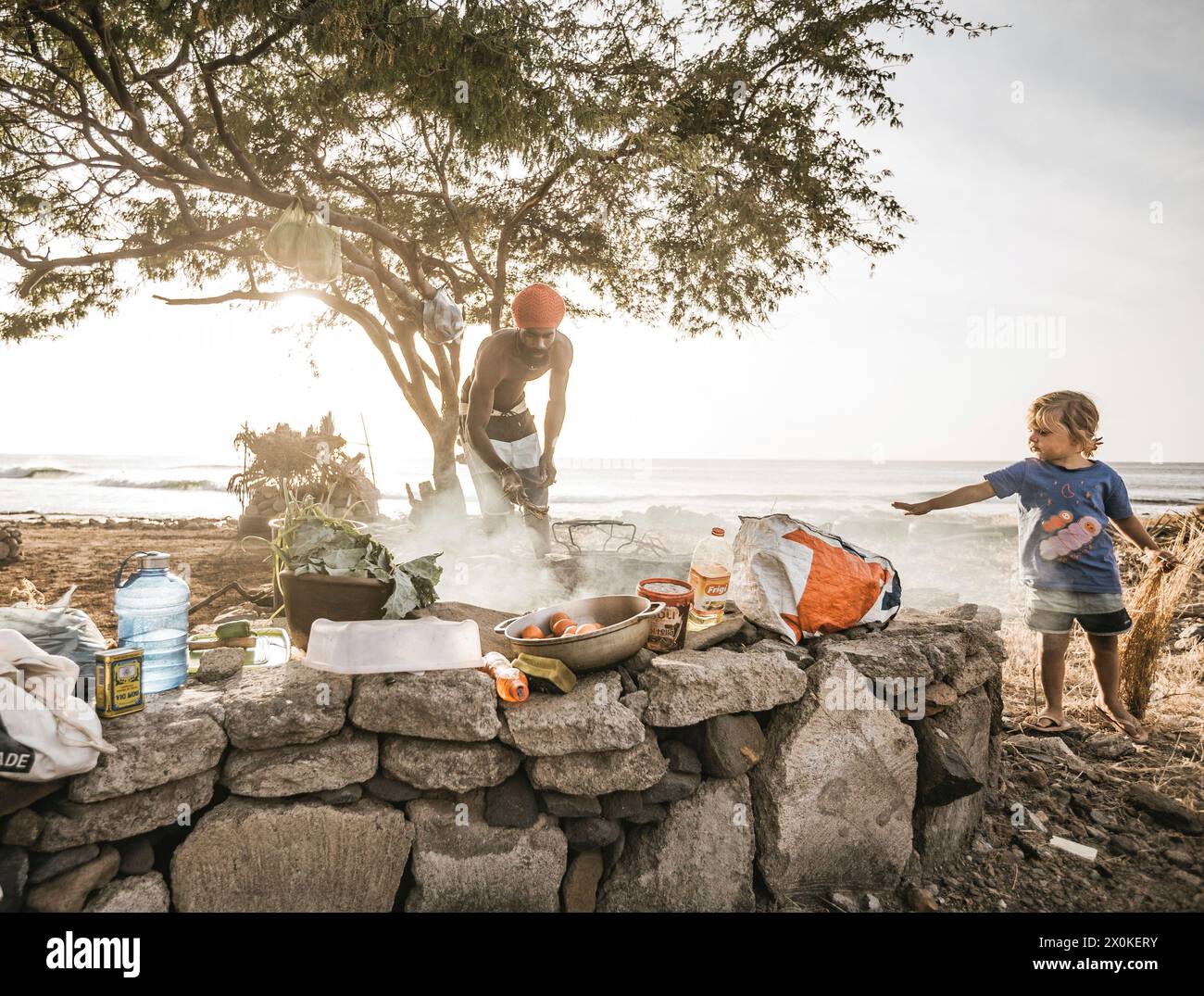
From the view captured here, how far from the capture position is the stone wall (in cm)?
225

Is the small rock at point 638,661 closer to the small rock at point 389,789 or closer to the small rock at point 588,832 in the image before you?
the small rock at point 588,832

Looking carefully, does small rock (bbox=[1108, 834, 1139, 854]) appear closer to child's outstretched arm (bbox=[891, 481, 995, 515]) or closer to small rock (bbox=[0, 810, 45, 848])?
child's outstretched arm (bbox=[891, 481, 995, 515])

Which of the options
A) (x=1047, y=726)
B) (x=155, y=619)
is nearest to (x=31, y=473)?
(x=155, y=619)

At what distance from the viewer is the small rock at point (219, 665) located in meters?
2.67

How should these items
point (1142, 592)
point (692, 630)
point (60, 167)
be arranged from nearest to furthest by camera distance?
1. point (692, 630)
2. point (1142, 592)
3. point (60, 167)

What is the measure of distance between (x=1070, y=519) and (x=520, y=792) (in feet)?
10.4

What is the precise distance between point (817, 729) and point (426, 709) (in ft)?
5.40

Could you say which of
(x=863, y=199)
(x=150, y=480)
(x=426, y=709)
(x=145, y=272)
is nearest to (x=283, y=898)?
(x=426, y=709)

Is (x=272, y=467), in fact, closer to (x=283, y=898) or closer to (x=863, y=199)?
(x=283, y=898)

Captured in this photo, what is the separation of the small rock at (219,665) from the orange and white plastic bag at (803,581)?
7.30 ft

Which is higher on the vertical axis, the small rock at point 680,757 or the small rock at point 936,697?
the small rock at point 936,697

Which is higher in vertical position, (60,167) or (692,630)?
(60,167)

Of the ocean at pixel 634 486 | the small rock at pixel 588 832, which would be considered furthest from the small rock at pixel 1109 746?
the ocean at pixel 634 486
